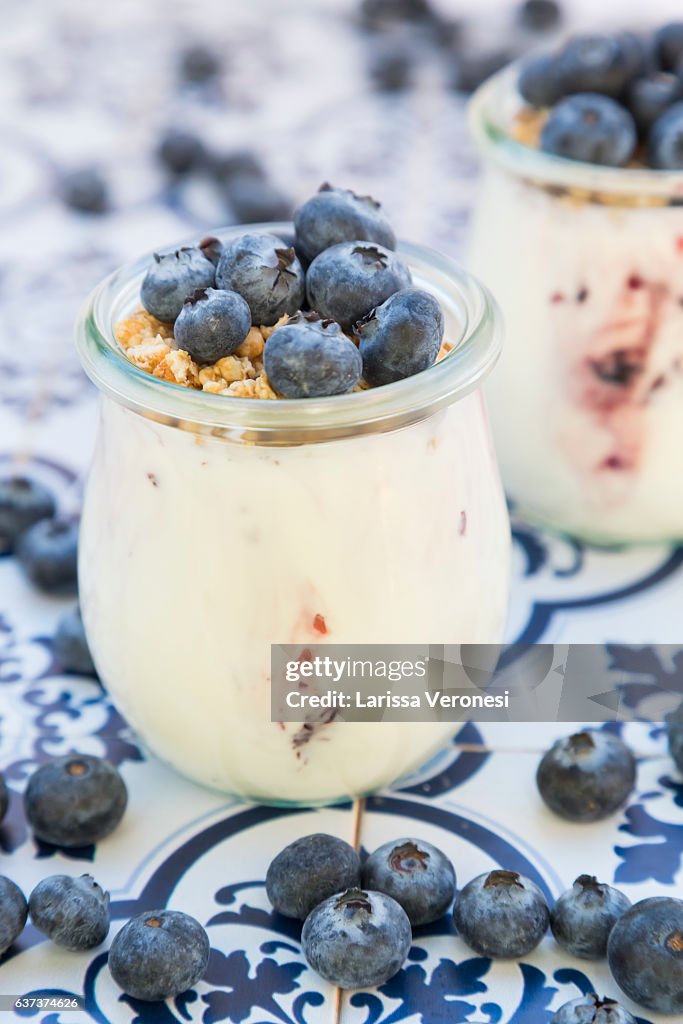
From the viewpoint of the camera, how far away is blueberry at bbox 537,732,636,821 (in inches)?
35.5

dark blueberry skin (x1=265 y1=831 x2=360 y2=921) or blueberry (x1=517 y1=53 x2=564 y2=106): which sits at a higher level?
blueberry (x1=517 y1=53 x2=564 y2=106)

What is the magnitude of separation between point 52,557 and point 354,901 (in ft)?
1.60

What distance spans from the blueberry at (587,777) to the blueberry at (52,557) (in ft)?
1.51

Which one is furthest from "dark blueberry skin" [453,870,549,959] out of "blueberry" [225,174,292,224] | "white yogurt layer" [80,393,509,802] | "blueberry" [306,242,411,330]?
"blueberry" [225,174,292,224]

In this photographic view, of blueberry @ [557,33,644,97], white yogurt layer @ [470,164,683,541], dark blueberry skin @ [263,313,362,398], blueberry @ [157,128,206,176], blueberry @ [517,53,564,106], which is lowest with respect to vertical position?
blueberry @ [157,128,206,176]

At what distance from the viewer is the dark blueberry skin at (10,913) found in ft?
2.59

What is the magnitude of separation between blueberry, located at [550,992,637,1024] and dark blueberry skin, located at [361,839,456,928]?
0.36ft

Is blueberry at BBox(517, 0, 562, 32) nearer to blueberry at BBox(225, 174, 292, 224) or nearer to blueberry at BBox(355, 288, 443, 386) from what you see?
blueberry at BBox(225, 174, 292, 224)

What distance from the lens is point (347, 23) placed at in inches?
94.4

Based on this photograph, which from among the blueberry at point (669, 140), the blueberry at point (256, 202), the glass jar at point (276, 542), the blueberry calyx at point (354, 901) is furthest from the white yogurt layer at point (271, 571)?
the blueberry at point (256, 202)

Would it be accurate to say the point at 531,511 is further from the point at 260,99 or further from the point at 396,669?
the point at 260,99

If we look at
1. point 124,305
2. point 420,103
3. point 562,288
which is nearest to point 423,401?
point 124,305

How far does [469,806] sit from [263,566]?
0.27 metres

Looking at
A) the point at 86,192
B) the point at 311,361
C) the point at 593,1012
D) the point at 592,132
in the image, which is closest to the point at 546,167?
the point at 592,132
